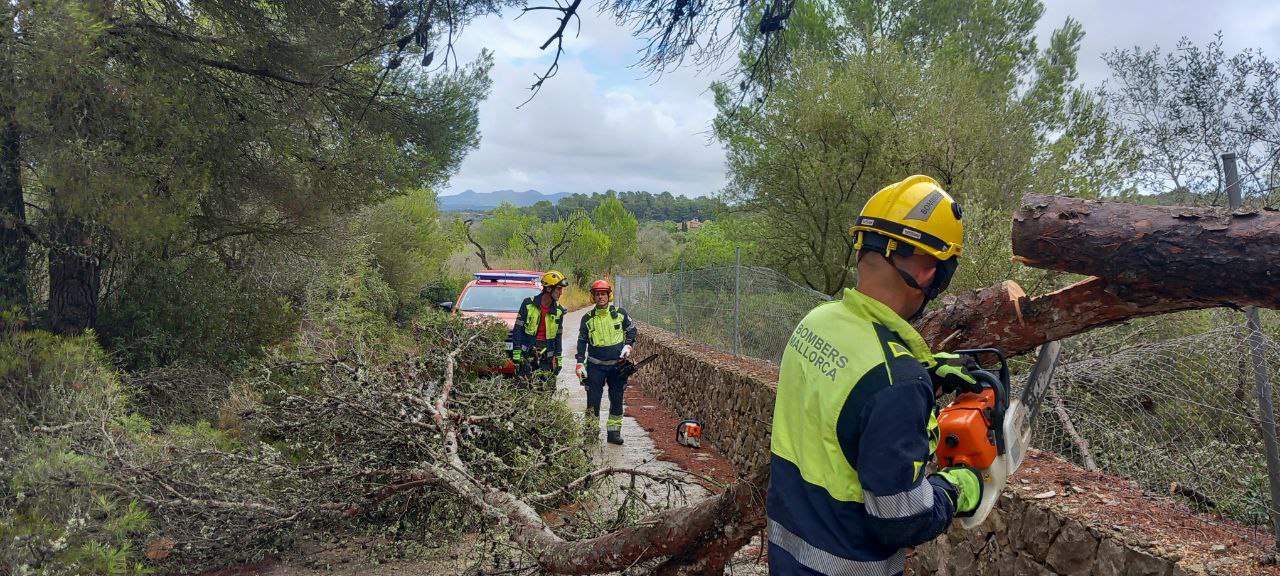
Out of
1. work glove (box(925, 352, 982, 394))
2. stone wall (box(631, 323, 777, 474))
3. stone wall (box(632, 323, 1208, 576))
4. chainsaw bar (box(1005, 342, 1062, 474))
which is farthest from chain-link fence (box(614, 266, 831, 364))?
work glove (box(925, 352, 982, 394))

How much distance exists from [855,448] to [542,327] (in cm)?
691

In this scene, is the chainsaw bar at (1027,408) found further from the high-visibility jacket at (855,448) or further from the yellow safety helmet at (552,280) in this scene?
the yellow safety helmet at (552,280)

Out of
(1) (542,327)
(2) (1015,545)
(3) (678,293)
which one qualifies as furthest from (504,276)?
(2) (1015,545)

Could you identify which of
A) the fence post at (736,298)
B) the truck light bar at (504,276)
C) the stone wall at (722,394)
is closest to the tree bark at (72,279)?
the truck light bar at (504,276)

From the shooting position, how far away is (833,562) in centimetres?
192

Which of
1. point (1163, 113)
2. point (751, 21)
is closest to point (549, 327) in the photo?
point (751, 21)

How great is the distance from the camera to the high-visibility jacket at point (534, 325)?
27.7 feet

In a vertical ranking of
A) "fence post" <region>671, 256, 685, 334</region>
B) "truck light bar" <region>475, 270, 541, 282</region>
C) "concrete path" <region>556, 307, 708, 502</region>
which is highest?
"truck light bar" <region>475, 270, 541, 282</region>

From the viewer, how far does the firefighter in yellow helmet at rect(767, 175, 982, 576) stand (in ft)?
5.76

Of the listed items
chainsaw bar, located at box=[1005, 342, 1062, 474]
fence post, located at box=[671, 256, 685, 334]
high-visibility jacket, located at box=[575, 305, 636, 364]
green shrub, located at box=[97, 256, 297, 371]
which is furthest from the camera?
fence post, located at box=[671, 256, 685, 334]

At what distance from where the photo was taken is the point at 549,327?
8.59 m

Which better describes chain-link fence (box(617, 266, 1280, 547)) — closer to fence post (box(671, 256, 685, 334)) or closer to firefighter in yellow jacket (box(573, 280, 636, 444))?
firefighter in yellow jacket (box(573, 280, 636, 444))

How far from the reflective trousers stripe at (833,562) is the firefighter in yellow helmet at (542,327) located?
644 cm

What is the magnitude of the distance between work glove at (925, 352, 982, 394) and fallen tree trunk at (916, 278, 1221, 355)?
→ 1.05m
